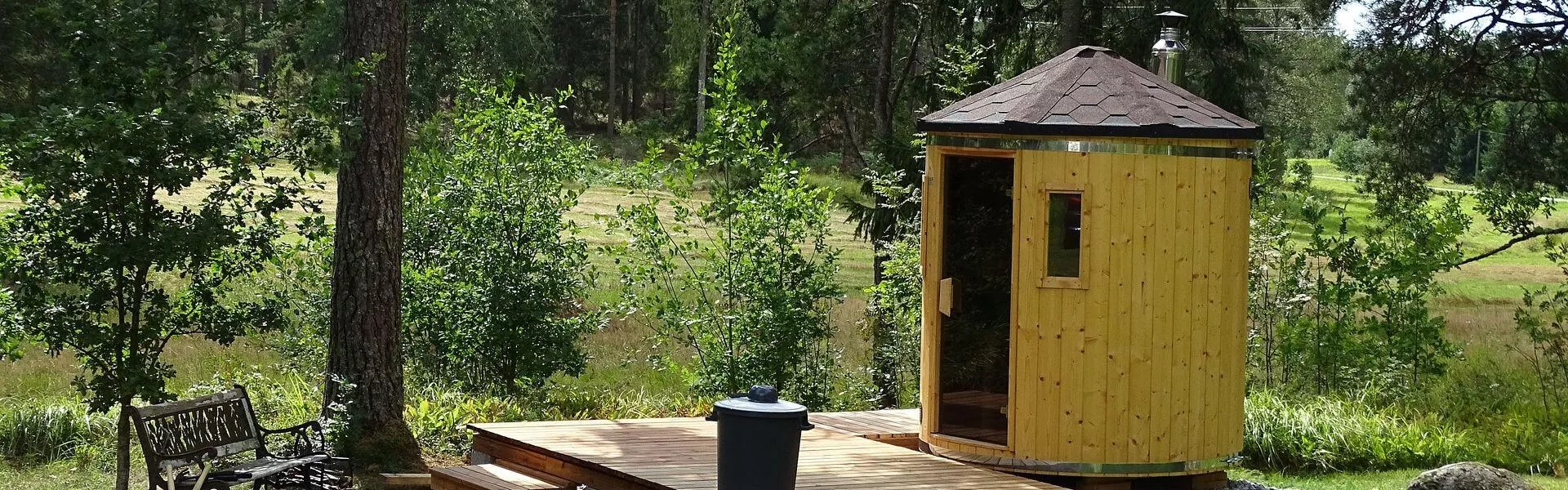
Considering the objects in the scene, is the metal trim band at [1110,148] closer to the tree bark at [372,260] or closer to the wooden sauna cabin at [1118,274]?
the wooden sauna cabin at [1118,274]

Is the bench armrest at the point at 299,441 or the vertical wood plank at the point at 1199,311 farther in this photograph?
the bench armrest at the point at 299,441

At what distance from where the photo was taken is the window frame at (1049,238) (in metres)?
6.81

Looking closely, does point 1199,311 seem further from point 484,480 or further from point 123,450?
point 123,450

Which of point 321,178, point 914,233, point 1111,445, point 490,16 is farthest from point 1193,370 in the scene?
point 321,178

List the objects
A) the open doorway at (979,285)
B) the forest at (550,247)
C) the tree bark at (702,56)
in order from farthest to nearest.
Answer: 1. the tree bark at (702,56)
2. the open doorway at (979,285)
3. the forest at (550,247)

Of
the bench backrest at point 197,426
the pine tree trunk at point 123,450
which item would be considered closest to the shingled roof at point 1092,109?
the bench backrest at point 197,426

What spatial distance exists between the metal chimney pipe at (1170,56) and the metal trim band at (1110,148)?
0.95 meters

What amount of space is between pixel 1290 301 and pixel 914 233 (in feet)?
9.60

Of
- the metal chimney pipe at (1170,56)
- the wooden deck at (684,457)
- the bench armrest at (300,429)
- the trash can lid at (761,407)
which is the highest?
the metal chimney pipe at (1170,56)

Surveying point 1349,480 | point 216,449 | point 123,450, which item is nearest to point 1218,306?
point 1349,480

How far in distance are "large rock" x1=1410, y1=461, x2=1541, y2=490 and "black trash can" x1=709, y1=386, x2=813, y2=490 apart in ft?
12.3

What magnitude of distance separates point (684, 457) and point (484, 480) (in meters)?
0.98

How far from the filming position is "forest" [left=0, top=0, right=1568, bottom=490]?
21.2ft

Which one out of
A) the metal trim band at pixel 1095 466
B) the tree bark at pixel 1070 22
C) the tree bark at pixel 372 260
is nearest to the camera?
the metal trim band at pixel 1095 466
